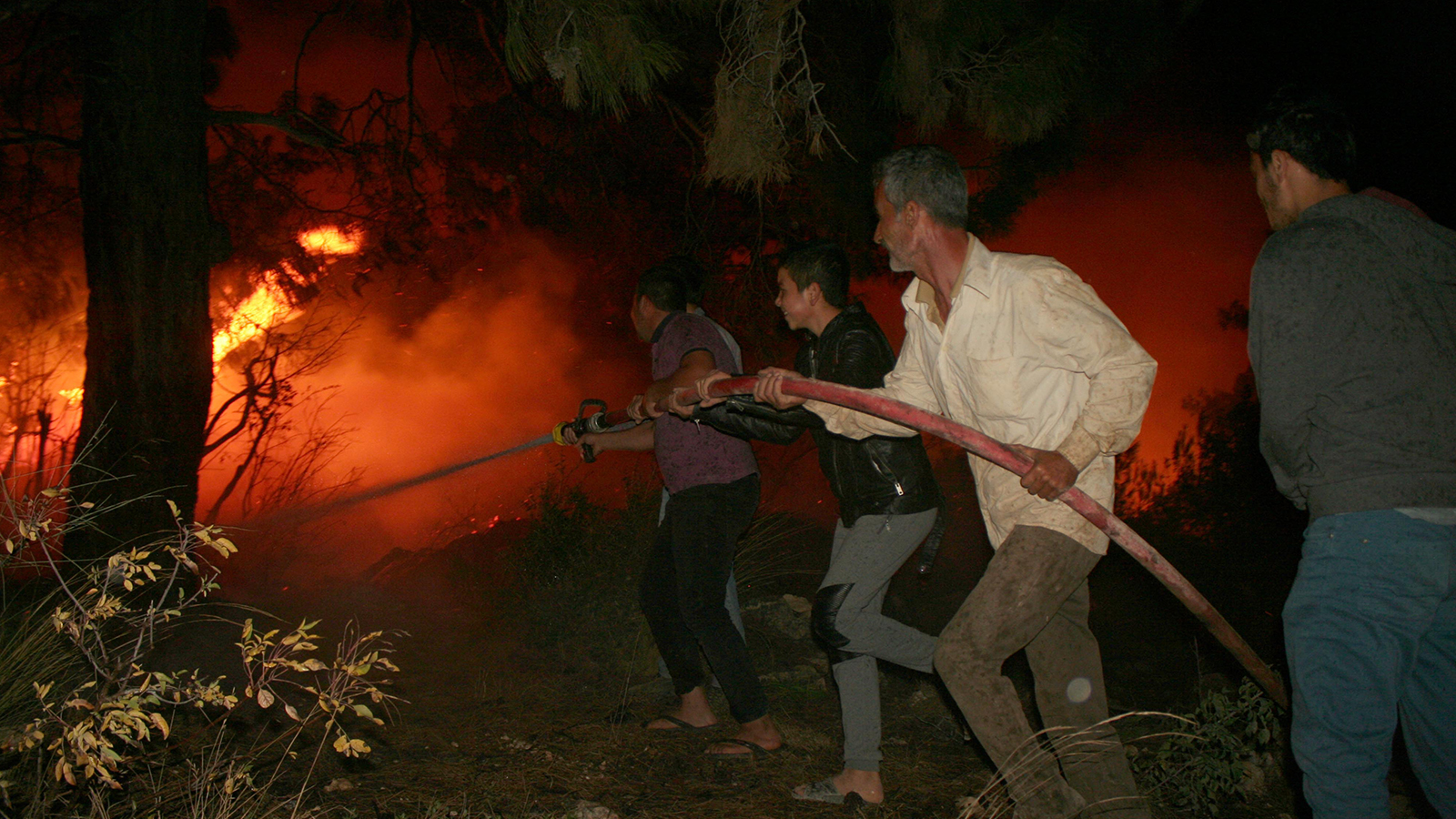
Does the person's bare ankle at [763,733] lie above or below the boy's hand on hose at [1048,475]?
below

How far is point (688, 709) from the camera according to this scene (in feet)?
12.8

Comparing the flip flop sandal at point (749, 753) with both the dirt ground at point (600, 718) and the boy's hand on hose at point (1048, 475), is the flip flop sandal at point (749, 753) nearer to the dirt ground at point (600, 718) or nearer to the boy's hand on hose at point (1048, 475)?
the dirt ground at point (600, 718)

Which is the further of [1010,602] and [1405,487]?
[1010,602]

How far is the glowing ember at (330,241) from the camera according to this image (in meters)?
8.09

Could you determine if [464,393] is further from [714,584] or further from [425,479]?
[714,584]

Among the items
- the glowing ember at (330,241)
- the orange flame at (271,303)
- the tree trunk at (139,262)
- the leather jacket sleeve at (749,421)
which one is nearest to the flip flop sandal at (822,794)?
the leather jacket sleeve at (749,421)

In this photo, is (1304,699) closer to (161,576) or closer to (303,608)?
(161,576)

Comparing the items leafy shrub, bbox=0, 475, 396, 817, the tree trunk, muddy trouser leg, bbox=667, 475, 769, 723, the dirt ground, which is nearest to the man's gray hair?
muddy trouser leg, bbox=667, 475, 769, 723

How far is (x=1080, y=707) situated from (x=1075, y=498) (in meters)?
0.76

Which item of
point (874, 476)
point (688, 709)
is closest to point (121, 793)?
point (688, 709)

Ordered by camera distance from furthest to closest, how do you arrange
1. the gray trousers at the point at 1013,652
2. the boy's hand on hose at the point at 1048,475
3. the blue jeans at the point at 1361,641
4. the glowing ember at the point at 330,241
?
the glowing ember at the point at 330,241 → the gray trousers at the point at 1013,652 → the boy's hand on hose at the point at 1048,475 → the blue jeans at the point at 1361,641

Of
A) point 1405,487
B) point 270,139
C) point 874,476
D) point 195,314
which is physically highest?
point 270,139

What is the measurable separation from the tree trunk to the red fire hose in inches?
148

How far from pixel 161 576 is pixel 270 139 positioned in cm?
483
